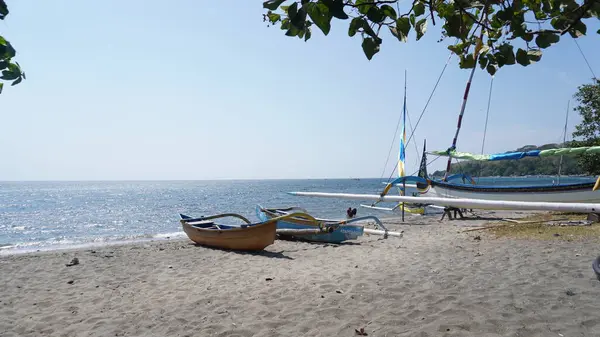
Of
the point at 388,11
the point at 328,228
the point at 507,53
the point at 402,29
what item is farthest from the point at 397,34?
the point at 328,228

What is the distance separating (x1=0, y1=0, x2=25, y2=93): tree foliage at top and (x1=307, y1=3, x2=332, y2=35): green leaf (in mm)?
1238

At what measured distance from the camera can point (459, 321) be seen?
4.22m

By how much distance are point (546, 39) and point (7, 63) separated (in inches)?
103

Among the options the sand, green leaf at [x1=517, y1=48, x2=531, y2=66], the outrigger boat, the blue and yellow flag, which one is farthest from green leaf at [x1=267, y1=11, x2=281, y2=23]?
the blue and yellow flag

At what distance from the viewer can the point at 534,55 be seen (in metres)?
2.07

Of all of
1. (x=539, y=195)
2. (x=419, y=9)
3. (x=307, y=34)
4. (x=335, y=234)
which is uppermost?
(x=419, y=9)

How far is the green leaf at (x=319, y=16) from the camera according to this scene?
1.49 meters

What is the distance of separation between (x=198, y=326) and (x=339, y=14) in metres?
4.33

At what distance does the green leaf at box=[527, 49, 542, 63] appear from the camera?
6.66ft

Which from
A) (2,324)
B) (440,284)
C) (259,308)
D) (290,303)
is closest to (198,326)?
(259,308)

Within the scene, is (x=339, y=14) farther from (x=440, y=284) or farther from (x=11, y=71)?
(x=440, y=284)

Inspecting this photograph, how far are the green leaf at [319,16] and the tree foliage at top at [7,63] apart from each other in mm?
1238

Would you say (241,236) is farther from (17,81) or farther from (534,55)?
(534,55)

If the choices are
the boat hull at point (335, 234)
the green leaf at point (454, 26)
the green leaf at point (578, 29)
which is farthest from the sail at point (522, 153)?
the green leaf at point (454, 26)
